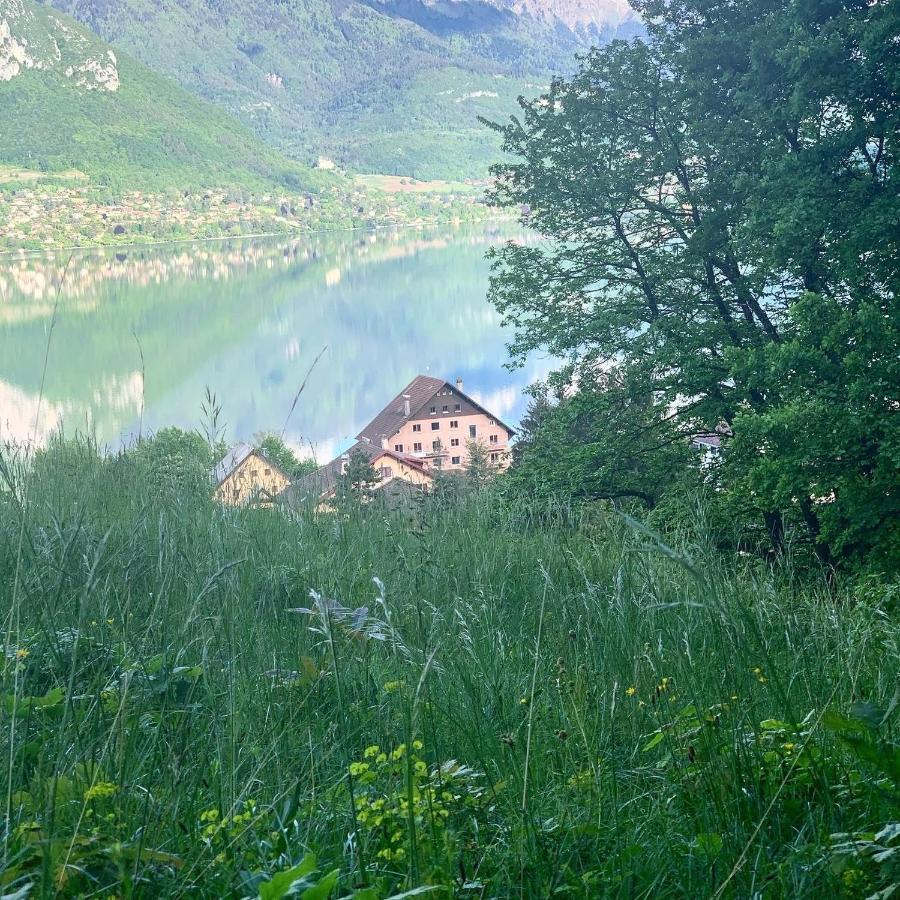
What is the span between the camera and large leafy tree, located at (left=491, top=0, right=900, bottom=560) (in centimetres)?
1164

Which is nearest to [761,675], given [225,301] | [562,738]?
[562,738]

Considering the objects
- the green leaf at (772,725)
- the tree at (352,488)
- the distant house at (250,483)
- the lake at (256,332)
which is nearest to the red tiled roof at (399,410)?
the lake at (256,332)

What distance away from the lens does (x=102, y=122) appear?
168 meters

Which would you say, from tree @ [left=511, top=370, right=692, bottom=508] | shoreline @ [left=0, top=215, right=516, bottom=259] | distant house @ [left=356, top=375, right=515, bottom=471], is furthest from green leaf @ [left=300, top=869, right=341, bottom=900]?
shoreline @ [left=0, top=215, right=516, bottom=259]

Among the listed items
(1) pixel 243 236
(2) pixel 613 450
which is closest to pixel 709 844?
(2) pixel 613 450

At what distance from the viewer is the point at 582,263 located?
58.2ft

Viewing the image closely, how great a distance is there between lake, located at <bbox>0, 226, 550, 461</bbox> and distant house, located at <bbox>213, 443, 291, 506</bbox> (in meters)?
33.2

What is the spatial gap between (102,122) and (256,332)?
99.9m

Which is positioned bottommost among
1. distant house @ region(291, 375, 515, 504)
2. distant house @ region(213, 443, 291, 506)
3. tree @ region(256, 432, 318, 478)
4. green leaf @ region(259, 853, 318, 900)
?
green leaf @ region(259, 853, 318, 900)

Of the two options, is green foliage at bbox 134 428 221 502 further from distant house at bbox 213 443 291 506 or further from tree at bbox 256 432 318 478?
tree at bbox 256 432 318 478

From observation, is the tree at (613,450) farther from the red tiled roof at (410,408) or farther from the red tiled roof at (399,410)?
the red tiled roof at (399,410)

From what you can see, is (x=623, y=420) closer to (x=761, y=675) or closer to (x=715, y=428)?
(x=715, y=428)

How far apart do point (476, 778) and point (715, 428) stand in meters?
15.2

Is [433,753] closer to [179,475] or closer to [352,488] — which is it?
[179,475]
